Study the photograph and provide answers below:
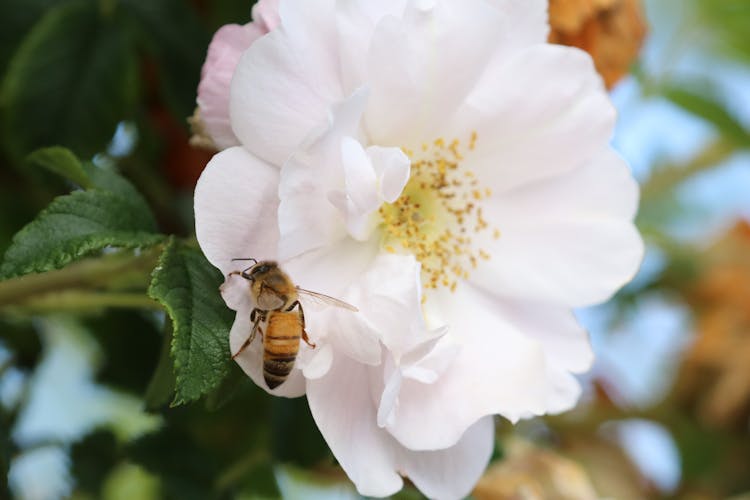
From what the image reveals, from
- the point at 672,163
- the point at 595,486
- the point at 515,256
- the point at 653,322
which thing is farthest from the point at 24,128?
the point at 653,322

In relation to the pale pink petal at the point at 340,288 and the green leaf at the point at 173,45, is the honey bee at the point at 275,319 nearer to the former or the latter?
the pale pink petal at the point at 340,288

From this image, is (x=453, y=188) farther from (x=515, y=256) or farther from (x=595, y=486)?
(x=595, y=486)

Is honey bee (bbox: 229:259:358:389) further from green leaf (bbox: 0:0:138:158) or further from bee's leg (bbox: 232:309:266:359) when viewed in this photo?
green leaf (bbox: 0:0:138:158)

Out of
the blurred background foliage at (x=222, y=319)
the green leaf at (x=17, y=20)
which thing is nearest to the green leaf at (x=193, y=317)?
the blurred background foliage at (x=222, y=319)

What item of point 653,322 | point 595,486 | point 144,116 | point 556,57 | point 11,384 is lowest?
point 653,322

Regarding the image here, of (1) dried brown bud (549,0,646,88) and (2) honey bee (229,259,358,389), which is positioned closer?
(2) honey bee (229,259,358,389)

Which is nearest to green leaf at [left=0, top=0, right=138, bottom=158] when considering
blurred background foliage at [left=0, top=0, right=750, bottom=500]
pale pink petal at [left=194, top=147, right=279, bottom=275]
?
blurred background foliage at [left=0, top=0, right=750, bottom=500]
